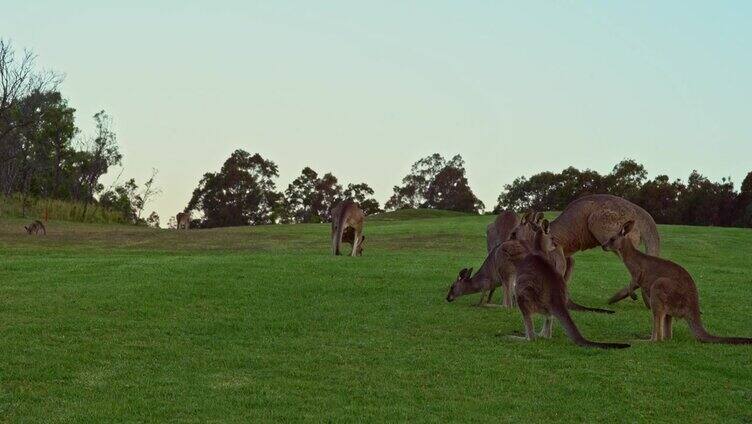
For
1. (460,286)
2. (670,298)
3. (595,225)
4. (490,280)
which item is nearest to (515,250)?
(490,280)

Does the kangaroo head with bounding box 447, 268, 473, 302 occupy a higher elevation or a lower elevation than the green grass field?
higher

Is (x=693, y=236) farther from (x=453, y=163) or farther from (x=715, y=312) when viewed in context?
(x=453, y=163)

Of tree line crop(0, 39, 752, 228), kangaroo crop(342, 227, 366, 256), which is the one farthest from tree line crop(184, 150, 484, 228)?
kangaroo crop(342, 227, 366, 256)

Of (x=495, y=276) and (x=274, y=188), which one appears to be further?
(x=274, y=188)

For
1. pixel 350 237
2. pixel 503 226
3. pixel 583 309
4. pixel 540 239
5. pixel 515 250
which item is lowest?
pixel 583 309

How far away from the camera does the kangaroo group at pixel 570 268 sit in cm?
1096

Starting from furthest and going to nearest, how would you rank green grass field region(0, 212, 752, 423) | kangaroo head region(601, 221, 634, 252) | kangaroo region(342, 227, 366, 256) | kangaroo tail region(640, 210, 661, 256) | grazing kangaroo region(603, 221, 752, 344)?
kangaroo region(342, 227, 366, 256)
kangaroo tail region(640, 210, 661, 256)
kangaroo head region(601, 221, 634, 252)
grazing kangaroo region(603, 221, 752, 344)
green grass field region(0, 212, 752, 423)

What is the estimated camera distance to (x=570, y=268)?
15203 mm

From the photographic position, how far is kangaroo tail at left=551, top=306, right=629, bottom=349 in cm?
1064

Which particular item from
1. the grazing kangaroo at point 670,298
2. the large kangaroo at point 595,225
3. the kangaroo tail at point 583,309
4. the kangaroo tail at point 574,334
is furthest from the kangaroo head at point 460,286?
the kangaroo tail at point 574,334

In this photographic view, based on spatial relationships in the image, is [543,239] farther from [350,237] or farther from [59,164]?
[59,164]

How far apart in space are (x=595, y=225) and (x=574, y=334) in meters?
5.03

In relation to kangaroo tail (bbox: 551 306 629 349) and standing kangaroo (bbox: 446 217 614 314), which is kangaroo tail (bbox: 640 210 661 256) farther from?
kangaroo tail (bbox: 551 306 629 349)

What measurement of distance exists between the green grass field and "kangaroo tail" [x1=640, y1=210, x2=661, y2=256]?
93 centimetres
